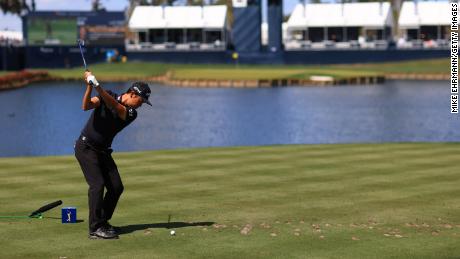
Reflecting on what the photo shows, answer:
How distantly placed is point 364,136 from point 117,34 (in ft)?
329

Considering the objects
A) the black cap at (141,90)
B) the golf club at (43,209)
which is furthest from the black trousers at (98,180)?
the golf club at (43,209)

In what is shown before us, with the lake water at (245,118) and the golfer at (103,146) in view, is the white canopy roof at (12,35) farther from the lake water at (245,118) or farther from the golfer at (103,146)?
the golfer at (103,146)

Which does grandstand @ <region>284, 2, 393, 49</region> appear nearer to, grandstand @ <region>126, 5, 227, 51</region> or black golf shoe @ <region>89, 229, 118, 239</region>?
grandstand @ <region>126, 5, 227, 51</region>

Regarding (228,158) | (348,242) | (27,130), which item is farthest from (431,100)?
(348,242)

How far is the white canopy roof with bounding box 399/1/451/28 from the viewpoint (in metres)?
142

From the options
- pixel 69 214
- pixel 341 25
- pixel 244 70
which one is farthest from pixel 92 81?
pixel 341 25

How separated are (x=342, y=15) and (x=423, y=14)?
471 inches

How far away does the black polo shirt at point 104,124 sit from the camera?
16.2m

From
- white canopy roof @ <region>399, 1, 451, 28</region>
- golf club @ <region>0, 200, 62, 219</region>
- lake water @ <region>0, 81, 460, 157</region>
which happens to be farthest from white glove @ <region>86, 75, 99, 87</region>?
white canopy roof @ <region>399, 1, 451, 28</region>

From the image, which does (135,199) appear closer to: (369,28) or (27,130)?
(27,130)

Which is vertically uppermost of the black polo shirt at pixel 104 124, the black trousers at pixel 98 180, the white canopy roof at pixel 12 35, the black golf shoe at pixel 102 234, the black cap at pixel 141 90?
the black cap at pixel 141 90

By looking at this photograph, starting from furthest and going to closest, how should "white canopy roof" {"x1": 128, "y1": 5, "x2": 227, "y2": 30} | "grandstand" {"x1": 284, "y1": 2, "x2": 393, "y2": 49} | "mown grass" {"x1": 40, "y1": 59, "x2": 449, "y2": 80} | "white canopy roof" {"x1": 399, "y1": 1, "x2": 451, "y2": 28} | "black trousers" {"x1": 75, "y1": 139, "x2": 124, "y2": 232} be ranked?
"white canopy roof" {"x1": 128, "y1": 5, "x2": 227, "y2": 30} → "grandstand" {"x1": 284, "y1": 2, "x2": 393, "y2": 49} → "white canopy roof" {"x1": 399, "y1": 1, "x2": 451, "y2": 28} → "mown grass" {"x1": 40, "y1": 59, "x2": 449, "y2": 80} → "black trousers" {"x1": 75, "y1": 139, "x2": 124, "y2": 232}

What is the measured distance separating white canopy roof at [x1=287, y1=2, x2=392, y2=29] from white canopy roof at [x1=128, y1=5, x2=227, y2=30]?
11.5m

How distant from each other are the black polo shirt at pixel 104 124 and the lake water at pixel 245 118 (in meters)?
27.6
